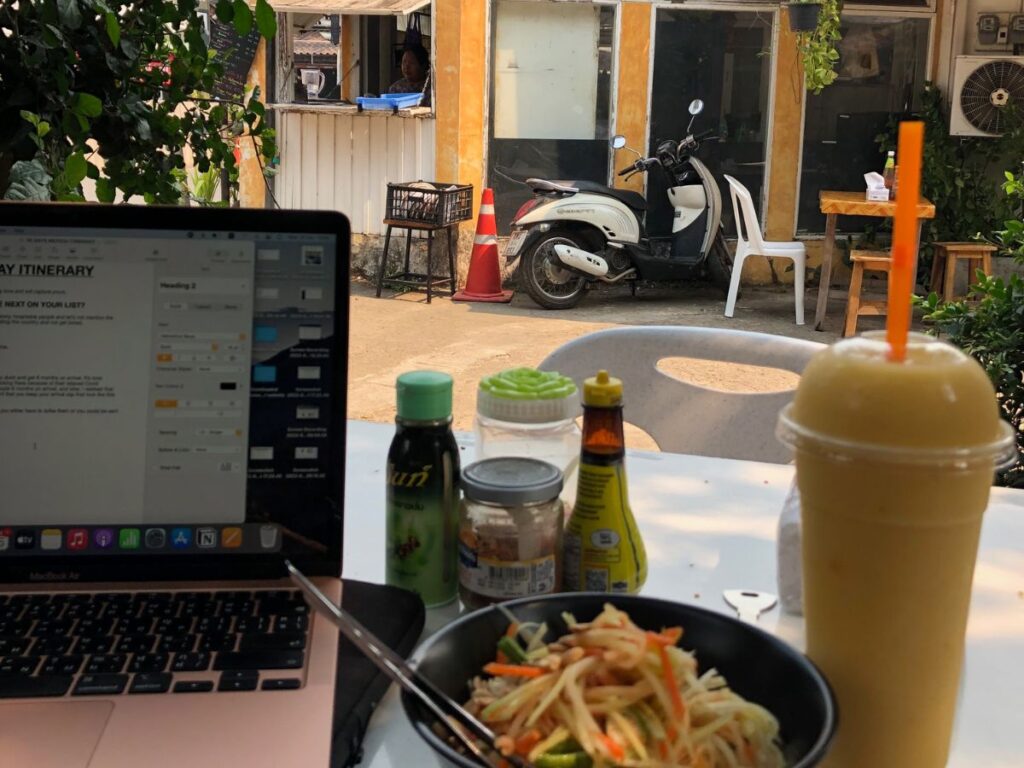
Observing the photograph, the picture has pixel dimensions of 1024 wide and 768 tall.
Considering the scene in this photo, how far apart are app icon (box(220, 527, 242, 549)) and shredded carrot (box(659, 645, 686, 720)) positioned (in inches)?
18.1

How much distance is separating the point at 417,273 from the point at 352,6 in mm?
1894

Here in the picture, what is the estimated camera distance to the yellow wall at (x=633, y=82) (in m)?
7.89

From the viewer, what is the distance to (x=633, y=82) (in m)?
8.00

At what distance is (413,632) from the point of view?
1.04m

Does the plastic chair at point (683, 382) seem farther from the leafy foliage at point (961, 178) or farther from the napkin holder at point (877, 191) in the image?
the leafy foliage at point (961, 178)

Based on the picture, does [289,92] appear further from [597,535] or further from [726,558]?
[597,535]

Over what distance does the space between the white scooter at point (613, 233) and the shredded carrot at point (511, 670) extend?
6.39 metres

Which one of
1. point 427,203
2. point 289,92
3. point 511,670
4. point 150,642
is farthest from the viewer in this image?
point 289,92

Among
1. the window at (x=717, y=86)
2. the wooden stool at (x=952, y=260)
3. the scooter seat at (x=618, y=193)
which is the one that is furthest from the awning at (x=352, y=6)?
the wooden stool at (x=952, y=260)

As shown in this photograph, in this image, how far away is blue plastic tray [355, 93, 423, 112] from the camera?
7789mm

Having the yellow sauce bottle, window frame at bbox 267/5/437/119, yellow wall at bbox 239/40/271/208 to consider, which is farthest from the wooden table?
the yellow sauce bottle

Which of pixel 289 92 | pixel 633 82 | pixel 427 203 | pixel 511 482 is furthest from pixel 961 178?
pixel 511 482

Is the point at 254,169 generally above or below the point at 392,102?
below

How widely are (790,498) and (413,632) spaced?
1.34 ft
